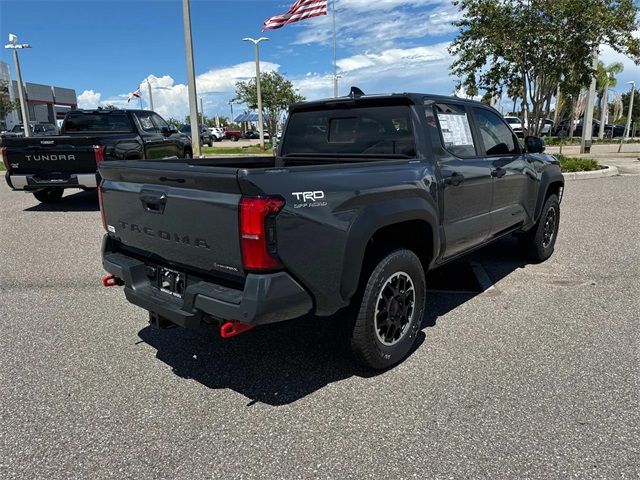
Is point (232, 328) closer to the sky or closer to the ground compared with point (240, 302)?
closer to the ground

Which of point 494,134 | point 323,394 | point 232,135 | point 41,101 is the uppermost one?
point 41,101

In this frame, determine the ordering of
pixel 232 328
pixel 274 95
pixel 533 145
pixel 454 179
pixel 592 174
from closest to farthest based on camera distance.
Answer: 1. pixel 232 328
2. pixel 454 179
3. pixel 533 145
4. pixel 592 174
5. pixel 274 95

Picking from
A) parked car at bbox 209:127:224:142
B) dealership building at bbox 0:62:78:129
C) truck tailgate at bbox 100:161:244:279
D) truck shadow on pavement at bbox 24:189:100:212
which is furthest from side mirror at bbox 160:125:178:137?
dealership building at bbox 0:62:78:129

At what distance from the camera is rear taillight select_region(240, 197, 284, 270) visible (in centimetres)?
244

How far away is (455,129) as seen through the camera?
4.08 m

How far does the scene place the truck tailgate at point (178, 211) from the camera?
2.55 metres

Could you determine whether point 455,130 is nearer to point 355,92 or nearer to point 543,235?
point 355,92

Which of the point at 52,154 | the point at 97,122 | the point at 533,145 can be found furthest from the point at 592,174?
the point at 52,154

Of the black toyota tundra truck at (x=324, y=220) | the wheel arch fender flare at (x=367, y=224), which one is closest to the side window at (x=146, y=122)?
the black toyota tundra truck at (x=324, y=220)

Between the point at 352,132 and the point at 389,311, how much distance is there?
1.58 m

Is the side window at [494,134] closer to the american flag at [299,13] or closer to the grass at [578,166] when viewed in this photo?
the grass at [578,166]

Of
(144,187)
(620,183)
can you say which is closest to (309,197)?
(144,187)

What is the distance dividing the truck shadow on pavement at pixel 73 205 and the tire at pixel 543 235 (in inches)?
302

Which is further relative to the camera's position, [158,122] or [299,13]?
[299,13]
